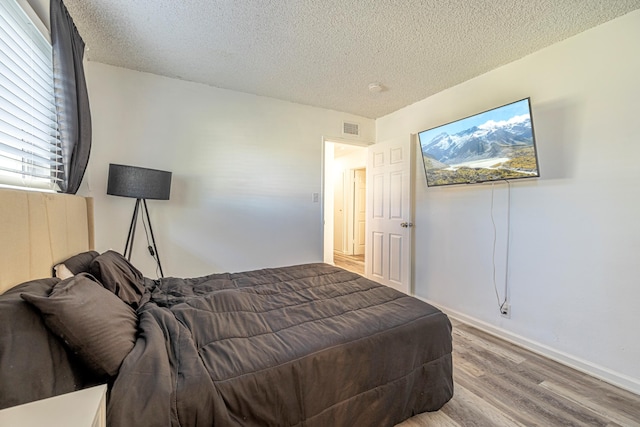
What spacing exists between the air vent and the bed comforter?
8.47ft

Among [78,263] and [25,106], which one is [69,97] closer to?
[25,106]

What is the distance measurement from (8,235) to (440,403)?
223cm

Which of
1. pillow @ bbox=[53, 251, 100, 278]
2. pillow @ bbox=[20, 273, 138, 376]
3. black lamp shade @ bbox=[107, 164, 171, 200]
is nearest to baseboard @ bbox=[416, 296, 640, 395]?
pillow @ bbox=[20, 273, 138, 376]

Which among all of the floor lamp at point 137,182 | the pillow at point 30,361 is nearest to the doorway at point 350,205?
the floor lamp at point 137,182

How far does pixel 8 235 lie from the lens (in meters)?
1.02

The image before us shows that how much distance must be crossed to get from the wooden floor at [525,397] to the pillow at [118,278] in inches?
65.5

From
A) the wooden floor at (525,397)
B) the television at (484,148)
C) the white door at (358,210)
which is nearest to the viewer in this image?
the wooden floor at (525,397)

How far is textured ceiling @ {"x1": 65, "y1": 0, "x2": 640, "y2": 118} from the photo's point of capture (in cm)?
173

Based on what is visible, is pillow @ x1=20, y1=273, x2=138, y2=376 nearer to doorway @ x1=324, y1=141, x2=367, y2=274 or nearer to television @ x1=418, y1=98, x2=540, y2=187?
television @ x1=418, y1=98, x2=540, y2=187

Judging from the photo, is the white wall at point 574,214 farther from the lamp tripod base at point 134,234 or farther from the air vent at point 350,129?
the lamp tripod base at point 134,234

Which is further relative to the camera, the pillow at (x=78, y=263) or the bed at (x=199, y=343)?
the pillow at (x=78, y=263)

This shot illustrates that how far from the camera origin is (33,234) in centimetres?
117

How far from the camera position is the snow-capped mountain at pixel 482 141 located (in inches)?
82.4

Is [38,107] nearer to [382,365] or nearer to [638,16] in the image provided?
[382,365]
